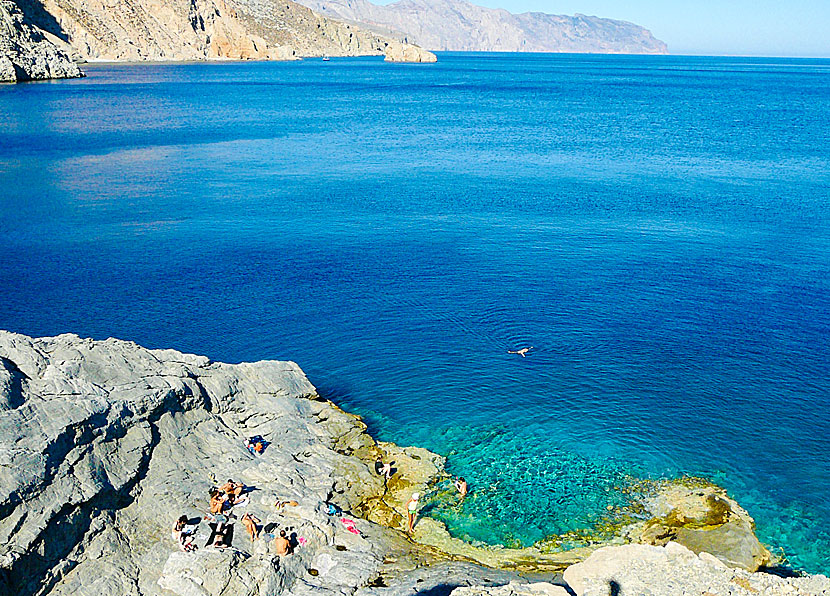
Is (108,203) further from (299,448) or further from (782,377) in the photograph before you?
(782,377)

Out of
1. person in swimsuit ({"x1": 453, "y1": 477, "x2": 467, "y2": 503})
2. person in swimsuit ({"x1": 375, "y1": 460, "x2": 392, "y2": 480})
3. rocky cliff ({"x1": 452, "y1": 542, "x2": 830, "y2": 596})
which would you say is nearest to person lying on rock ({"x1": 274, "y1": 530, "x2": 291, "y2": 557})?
rocky cliff ({"x1": 452, "y1": 542, "x2": 830, "y2": 596})

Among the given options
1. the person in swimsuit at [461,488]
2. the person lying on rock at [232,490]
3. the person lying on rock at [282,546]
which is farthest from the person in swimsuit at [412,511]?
the person lying on rock at [232,490]

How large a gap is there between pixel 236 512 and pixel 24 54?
18804 centimetres

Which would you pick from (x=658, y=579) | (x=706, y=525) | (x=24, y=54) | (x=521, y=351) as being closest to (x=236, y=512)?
(x=658, y=579)

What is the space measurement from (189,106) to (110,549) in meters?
129

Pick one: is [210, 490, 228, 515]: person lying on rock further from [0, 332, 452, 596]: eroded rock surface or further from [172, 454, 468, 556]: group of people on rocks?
[0, 332, 452, 596]: eroded rock surface

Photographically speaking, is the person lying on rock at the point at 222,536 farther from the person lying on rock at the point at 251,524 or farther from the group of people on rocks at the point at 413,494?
the group of people on rocks at the point at 413,494

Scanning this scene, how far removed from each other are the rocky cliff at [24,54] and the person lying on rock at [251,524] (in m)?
176

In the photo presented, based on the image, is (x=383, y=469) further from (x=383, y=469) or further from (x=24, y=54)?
(x=24, y=54)

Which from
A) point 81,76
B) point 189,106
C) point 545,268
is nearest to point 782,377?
point 545,268

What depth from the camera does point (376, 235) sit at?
60.0 m

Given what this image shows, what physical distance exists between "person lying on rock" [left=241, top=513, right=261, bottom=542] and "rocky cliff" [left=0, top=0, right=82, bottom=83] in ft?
578

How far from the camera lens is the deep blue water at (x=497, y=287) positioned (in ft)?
106

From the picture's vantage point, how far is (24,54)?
572 feet
